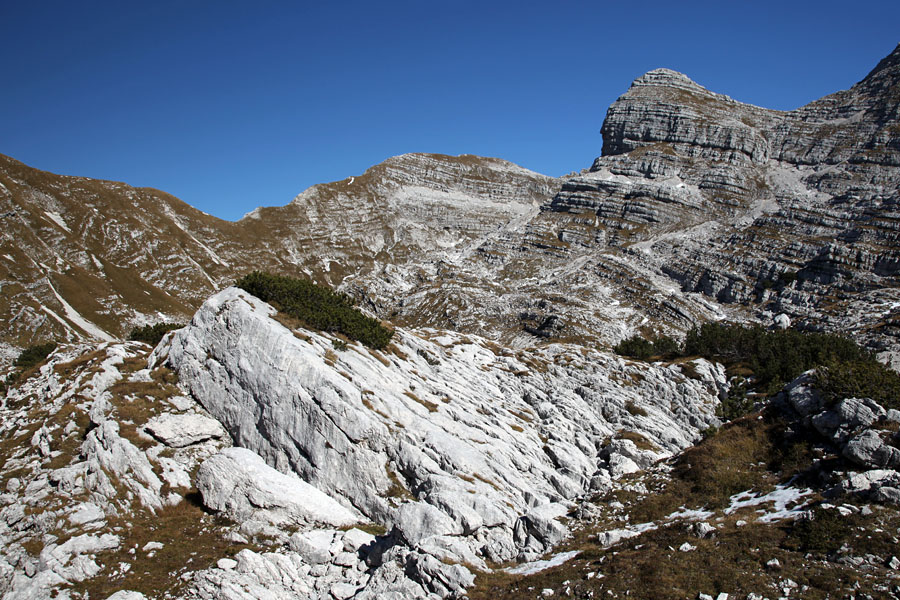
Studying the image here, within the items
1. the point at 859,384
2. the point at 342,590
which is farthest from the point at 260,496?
the point at 859,384

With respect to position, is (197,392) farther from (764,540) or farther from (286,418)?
(764,540)

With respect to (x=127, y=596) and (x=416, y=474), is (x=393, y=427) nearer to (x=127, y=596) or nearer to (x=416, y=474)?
(x=416, y=474)

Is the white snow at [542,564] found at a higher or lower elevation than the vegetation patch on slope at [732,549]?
lower

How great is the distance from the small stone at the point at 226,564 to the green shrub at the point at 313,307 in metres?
21.1

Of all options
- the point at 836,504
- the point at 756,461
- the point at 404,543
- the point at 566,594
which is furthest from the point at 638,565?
the point at 756,461

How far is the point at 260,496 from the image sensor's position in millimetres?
28984

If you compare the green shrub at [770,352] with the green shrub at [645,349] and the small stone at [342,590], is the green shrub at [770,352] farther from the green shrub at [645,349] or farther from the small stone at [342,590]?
the small stone at [342,590]

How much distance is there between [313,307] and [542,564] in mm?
31009

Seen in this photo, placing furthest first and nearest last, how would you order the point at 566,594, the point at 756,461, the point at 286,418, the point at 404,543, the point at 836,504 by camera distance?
the point at 286,418, the point at 756,461, the point at 404,543, the point at 836,504, the point at 566,594

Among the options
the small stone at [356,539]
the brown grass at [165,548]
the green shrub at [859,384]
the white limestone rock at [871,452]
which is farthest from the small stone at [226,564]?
the green shrub at [859,384]

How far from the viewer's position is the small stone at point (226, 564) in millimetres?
23891

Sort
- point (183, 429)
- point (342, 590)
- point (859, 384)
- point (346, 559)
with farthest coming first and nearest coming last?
point (183, 429), point (859, 384), point (346, 559), point (342, 590)

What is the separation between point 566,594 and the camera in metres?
19.6

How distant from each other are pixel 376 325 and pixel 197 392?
1785cm
